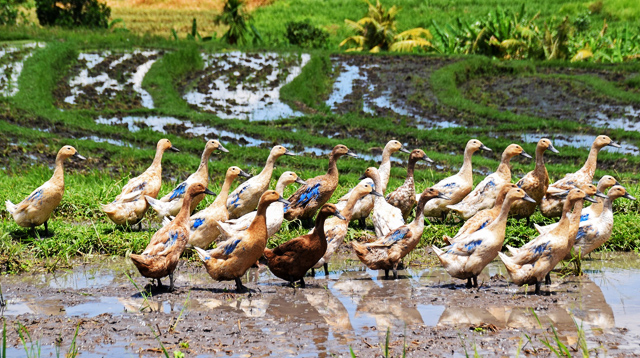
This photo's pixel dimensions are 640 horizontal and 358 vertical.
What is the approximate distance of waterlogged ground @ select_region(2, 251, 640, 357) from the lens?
6.22m

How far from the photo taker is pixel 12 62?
78.9 feet

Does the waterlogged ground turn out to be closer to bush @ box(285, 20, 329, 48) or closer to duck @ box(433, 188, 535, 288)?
duck @ box(433, 188, 535, 288)

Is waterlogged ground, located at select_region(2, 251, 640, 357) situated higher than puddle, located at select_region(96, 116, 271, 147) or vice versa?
waterlogged ground, located at select_region(2, 251, 640, 357)

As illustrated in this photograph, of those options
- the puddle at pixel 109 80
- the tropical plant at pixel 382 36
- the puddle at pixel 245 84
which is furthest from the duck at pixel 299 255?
the tropical plant at pixel 382 36

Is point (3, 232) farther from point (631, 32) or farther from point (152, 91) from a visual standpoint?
point (631, 32)

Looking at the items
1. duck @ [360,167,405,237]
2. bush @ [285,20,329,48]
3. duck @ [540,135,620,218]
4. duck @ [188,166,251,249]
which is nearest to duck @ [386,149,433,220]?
duck @ [360,167,405,237]

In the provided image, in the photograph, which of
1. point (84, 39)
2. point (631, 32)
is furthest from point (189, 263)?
point (631, 32)

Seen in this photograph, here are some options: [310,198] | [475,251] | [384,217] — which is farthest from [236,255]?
[310,198]

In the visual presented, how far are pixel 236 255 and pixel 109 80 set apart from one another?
56.9ft

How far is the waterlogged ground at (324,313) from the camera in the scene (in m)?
6.22

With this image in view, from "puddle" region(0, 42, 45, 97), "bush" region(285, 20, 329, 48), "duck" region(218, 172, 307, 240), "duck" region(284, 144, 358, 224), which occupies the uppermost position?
"duck" region(218, 172, 307, 240)

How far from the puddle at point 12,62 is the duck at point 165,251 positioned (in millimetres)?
14803

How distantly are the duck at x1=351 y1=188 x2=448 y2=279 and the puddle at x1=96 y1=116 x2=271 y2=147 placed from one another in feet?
29.4

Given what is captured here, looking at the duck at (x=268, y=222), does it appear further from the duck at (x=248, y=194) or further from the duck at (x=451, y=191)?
the duck at (x=451, y=191)
